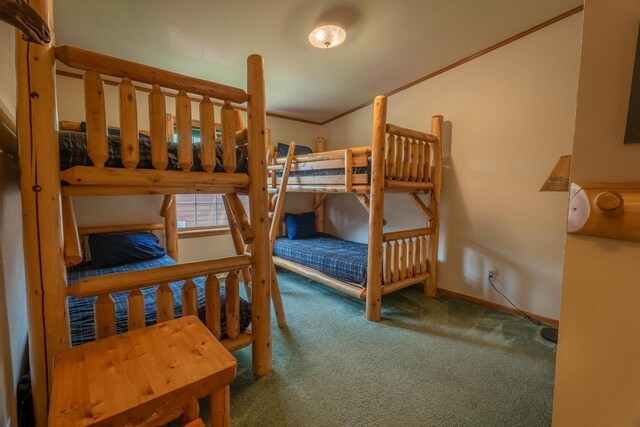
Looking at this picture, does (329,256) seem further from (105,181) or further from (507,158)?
(105,181)

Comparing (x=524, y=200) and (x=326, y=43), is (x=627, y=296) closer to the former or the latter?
(x=524, y=200)

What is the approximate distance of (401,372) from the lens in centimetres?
186

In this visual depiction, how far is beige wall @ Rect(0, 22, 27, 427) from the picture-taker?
1107 millimetres

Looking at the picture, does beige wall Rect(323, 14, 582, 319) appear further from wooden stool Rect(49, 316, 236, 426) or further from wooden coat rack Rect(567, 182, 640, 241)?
wooden stool Rect(49, 316, 236, 426)

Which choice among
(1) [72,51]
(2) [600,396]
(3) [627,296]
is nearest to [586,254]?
(3) [627,296]

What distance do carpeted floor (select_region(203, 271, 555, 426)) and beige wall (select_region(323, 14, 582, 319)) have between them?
0.46 metres

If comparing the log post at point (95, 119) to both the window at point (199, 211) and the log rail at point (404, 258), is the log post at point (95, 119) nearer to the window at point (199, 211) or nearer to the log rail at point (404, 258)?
A: the log rail at point (404, 258)

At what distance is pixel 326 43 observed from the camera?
2.48 meters

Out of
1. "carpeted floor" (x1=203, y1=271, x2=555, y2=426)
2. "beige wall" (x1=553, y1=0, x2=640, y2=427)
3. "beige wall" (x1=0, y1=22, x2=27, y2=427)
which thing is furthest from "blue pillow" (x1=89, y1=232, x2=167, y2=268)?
"beige wall" (x1=553, y1=0, x2=640, y2=427)

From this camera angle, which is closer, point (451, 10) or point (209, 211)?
point (451, 10)

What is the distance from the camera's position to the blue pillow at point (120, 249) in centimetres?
261

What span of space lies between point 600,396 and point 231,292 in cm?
156

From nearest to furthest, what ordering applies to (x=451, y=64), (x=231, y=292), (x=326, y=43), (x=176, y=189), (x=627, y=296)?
(x=627, y=296), (x=176, y=189), (x=231, y=292), (x=326, y=43), (x=451, y=64)

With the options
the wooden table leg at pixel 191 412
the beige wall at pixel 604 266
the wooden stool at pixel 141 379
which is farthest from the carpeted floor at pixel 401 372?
the beige wall at pixel 604 266
